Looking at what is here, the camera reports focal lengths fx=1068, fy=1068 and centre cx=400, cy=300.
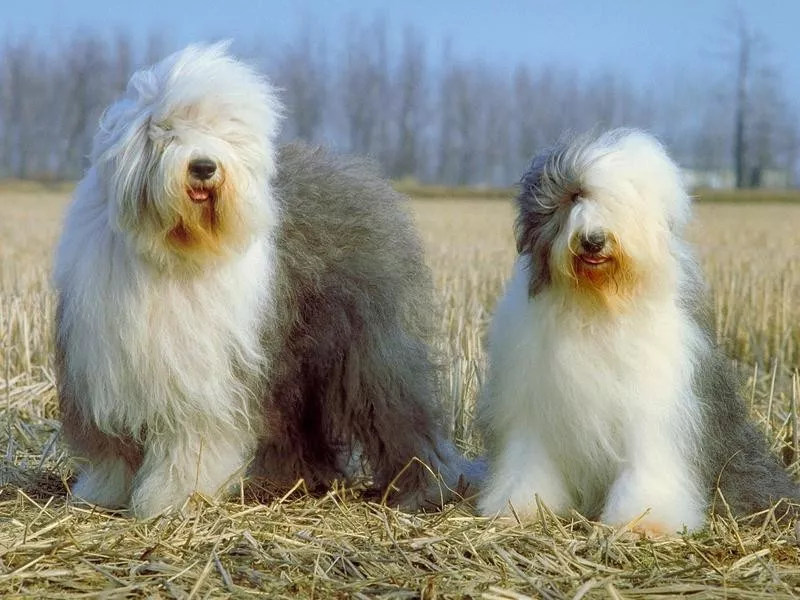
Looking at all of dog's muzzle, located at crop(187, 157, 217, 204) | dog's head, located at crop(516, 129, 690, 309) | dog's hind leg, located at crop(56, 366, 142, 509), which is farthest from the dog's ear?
dog's hind leg, located at crop(56, 366, 142, 509)

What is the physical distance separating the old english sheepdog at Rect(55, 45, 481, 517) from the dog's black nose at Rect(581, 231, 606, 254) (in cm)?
122

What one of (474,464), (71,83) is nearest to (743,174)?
(71,83)

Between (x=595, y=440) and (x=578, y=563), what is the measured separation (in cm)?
65

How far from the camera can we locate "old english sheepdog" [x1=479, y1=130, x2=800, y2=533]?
14.0 feet

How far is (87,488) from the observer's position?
16.7 feet


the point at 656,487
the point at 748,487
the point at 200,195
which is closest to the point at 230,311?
the point at 200,195

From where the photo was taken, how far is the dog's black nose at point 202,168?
13.9ft

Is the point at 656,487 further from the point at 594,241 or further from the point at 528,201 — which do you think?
the point at 528,201

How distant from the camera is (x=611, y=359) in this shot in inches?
175

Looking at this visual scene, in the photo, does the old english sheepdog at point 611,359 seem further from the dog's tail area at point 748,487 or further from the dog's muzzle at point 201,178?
the dog's muzzle at point 201,178

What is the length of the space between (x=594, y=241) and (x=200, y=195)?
1.59 metres

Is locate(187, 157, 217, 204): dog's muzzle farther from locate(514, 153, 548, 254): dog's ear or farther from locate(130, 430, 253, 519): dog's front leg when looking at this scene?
locate(514, 153, 548, 254): dog's ear

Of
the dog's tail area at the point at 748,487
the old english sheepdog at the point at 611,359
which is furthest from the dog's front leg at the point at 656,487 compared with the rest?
the dog's tail area at the point at 748,487

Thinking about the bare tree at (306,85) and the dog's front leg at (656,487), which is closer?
the dog's front leg at (656,487)
